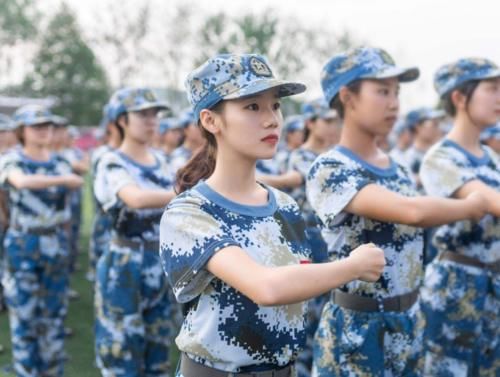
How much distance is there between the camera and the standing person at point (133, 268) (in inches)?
151

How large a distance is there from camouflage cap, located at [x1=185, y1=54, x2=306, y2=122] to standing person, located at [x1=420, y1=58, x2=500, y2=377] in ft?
4.93

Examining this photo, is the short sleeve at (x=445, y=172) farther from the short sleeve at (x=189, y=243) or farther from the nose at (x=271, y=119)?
the short sleeve at (x=189, y=243)

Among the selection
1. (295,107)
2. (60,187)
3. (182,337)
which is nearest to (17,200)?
(60,187)

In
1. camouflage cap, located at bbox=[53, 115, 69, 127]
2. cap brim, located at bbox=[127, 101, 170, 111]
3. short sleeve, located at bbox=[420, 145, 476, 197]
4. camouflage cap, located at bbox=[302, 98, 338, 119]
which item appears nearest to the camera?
short sleeve, located at bbox=[420, 145, 476, 197]

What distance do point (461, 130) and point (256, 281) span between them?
2.07 meters

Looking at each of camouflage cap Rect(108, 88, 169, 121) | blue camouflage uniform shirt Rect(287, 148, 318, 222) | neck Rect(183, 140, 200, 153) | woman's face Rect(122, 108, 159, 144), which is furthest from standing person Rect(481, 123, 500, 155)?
woman's face Rect(122, 108, 159, 144)

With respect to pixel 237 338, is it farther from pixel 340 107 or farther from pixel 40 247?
pixel 40 247

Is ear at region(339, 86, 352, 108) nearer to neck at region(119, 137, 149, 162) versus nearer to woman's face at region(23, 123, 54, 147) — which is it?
neck at region(119, 137, 149, 162)

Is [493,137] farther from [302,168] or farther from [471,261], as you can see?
[471,261]

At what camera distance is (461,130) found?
3328mm

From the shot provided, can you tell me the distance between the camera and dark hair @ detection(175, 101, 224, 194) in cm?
216

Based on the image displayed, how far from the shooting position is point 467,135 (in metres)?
3.31

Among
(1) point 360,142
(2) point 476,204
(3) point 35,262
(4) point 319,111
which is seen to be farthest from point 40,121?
(2) point 476,204

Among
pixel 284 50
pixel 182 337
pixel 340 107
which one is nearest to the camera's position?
pixel 182 337
